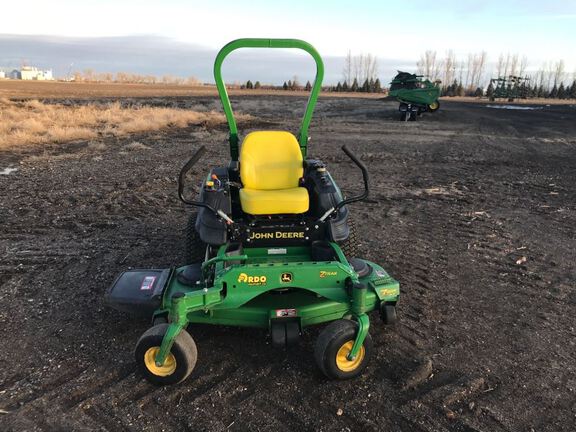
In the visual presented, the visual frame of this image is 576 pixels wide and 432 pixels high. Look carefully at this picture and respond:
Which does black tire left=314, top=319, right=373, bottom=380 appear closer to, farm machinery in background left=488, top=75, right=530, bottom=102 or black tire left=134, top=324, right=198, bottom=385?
black tire left=134, top=324, right=198, bottom=385

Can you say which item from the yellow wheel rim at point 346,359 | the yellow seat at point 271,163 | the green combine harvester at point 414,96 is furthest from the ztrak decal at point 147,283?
the green combine harvester at point 414,96

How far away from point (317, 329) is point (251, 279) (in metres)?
0.82

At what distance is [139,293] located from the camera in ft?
10.2

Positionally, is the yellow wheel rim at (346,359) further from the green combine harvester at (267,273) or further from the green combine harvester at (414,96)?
the green combine harvester at (414,96)

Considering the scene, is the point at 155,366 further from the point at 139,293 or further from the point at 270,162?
the point at 270,162

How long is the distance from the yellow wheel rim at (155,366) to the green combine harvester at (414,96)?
18.4 m

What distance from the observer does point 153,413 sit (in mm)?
2516

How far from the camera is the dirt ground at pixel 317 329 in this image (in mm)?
2549

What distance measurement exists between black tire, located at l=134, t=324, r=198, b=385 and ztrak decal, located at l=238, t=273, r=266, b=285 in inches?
17.7

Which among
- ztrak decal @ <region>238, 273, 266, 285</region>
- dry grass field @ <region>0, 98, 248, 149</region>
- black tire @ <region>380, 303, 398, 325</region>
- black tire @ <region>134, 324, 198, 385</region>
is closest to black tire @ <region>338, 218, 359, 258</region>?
black tire @ <region>380, 303, 398, 325</region>

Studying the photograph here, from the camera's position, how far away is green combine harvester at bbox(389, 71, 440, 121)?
65.5 ft

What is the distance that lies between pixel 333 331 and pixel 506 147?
1159cm

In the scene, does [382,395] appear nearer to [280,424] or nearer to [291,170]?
[280,424]

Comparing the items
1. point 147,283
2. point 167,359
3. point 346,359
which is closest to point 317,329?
point 346,359
